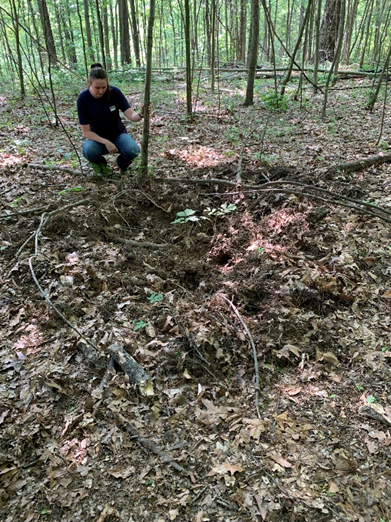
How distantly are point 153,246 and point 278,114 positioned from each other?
226 inches

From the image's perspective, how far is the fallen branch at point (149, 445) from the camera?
6.40 feet

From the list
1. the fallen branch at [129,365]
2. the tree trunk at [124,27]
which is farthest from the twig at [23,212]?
the tree trunk at [124,27]

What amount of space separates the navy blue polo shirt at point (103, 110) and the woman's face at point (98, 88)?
0.41ft

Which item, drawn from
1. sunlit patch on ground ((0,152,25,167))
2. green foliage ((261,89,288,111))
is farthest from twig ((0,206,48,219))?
green foliage ((261,89,288,111))

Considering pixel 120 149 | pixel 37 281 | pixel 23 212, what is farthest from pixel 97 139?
pixel 37 281

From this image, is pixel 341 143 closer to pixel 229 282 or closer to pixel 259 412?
pixel 229 282

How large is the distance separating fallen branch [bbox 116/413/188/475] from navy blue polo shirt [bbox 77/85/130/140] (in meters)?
3.82

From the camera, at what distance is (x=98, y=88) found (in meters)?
4.20

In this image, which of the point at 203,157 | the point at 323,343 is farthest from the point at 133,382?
the point at 203,157

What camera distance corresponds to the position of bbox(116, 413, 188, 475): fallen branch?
1.95 meters

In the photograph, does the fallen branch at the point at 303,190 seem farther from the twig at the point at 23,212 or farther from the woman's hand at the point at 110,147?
the twig at the point at 23,212

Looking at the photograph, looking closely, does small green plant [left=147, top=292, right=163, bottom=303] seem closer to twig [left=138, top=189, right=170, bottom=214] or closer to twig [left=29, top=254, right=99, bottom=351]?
twig [left=29, top=254, right=99, bottom=351]

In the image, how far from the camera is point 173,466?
195 cm

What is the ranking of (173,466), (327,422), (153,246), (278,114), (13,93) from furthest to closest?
(13,93)
(278,114)
(153,246)
(327,422)
(173,466)
